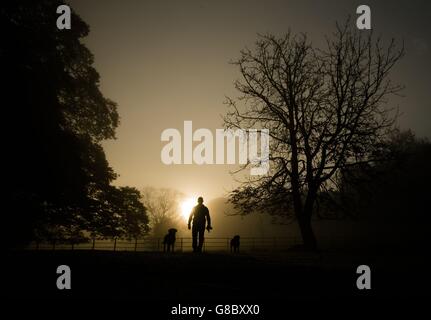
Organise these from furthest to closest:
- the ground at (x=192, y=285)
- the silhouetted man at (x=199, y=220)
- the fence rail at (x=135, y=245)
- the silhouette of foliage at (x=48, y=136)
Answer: the fence rail at (x=135, y=245) < the silhouette of foliage at (x=48, y=136) < the silhouetted man at (x=199, y=220) < the ground at (x=192, y=285)

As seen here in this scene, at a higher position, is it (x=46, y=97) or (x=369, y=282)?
(x=46, y=97)

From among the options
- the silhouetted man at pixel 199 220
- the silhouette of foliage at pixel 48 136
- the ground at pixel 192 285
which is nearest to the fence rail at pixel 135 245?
the silhouette of foliage at pixel 48 136

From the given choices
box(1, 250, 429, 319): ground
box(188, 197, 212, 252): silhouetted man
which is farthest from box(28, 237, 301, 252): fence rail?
box(1, 250, 429, 319): ground

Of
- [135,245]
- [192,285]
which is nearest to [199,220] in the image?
[192,285]

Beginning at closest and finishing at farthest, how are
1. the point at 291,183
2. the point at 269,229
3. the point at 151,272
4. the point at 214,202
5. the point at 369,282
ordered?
1. the point at 369,282
2. the point at 151,272
3. the point at 291,183
4. the point at 269,229
5. the point at 214,202

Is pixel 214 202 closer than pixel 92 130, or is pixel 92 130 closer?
pixel 92 130

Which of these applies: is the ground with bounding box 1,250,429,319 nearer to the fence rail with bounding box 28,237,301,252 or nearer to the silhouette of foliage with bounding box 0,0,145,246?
the silhouette of foliage with bounding box 0,0,145,246

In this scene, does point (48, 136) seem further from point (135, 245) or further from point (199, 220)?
point (135, 245)

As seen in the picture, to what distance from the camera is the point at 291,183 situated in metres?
18.1

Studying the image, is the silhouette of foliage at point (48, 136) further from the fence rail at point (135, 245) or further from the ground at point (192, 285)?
the ground at point (192, 285)

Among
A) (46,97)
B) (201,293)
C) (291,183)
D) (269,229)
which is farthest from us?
(269,229)

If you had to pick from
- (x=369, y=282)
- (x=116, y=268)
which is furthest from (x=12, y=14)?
Answer: (x=369, y=282)
